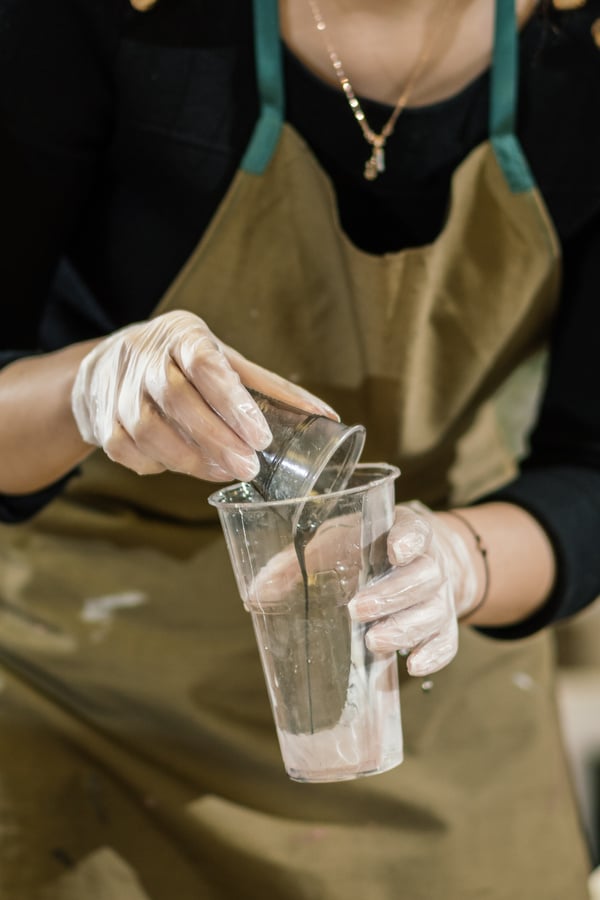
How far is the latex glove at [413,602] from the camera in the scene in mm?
831

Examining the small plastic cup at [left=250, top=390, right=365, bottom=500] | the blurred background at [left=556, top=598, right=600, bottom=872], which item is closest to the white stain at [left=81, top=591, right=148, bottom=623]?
the small plastic cup at [left=250, top=390, right=365, bottom=500]

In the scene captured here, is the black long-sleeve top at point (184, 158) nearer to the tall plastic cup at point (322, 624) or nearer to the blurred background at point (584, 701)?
the tall plastic cup at point (322, 624)

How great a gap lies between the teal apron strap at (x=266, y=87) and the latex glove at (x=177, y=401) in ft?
0.92

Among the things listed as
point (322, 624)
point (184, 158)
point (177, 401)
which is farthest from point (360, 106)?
point (322, 624)

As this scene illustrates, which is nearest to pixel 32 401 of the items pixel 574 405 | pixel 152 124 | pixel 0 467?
pixel 0 467

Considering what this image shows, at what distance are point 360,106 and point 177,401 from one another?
A: 472 mm

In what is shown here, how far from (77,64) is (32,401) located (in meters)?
0.34

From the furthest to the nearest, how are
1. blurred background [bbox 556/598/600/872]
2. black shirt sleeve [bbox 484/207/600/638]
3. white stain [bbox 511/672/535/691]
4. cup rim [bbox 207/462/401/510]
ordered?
blurred background [bbox 556/598/600/872] < white stain [bbox 511/672/535/691] < black shirt sleeve [bbox 484/207/600/638] < cup rim [bbox 207/462/401/510]

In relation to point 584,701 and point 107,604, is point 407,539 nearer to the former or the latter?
point 107,604

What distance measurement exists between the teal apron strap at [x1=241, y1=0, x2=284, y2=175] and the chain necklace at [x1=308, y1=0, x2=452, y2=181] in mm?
57

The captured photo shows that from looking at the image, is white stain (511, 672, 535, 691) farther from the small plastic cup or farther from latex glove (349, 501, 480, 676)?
the small plastic cup

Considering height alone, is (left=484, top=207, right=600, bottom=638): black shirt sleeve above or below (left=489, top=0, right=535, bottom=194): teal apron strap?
below

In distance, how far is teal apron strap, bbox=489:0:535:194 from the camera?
1116 millimetres

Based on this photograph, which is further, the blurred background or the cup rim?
the blurred background
